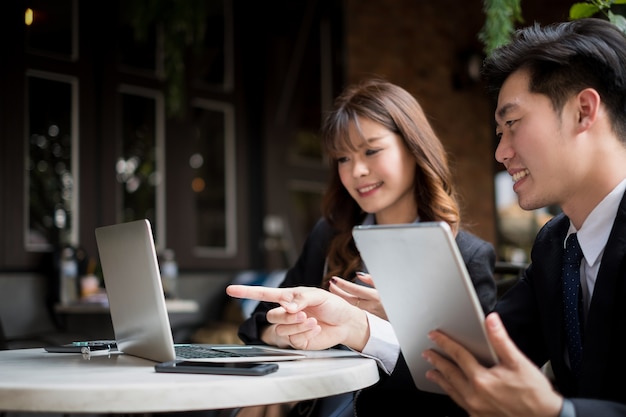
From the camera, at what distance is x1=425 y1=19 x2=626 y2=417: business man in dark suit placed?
1214mm

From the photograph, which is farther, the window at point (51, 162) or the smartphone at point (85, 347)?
the window at point (51, 162)

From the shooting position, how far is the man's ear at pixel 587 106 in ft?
4.28

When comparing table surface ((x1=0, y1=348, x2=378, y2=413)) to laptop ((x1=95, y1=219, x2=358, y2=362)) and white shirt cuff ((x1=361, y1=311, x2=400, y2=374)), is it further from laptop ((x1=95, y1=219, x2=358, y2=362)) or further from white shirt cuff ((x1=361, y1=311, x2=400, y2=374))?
white shirt cuff ((x1=361, y1=311, x2=400, y2=374))

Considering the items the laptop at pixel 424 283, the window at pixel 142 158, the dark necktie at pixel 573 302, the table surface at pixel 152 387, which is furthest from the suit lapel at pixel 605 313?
the window at pixel 142 158

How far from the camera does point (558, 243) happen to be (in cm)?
148

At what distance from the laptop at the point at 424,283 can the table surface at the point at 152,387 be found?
172 mm

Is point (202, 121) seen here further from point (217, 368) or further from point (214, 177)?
point (217, 368)

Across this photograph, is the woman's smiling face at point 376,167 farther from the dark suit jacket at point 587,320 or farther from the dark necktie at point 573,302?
the dark necktie at point 573,302

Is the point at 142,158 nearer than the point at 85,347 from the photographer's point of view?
No

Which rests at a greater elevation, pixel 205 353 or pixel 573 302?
pixel 573 302

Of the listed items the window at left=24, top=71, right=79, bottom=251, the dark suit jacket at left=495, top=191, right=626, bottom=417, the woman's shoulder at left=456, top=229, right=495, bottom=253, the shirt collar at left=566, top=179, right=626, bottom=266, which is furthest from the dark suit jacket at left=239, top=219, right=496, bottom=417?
the window at left=24, top=71, right=79, bottom=251

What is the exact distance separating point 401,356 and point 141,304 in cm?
59

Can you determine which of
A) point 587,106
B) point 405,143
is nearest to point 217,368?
point 587,106

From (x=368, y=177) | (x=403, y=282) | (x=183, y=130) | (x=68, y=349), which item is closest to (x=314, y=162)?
(x=183, y=130)
